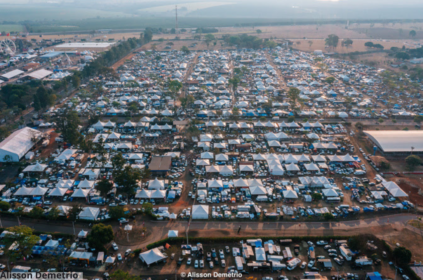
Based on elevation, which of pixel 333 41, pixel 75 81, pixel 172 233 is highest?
pixel 333 41

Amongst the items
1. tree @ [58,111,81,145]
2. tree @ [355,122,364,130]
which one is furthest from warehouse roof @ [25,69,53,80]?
tree @ [355,122,364,130]

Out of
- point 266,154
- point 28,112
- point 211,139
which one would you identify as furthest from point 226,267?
point 28,112

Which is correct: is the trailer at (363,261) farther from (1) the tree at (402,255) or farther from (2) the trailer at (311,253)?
(2) the trailer at (311,253)

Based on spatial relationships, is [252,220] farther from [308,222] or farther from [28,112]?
[28,112]

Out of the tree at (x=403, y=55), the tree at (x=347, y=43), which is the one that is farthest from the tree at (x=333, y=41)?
the tree at (x=403, y=55)

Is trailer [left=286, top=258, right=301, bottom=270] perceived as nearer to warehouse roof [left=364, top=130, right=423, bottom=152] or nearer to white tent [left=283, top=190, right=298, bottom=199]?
white tent [left=283, top=190, right=298, bottom=199]

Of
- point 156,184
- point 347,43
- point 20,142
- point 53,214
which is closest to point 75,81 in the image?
point 20,142

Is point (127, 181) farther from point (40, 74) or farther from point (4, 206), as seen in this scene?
point (40, 74)
